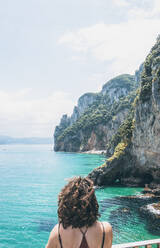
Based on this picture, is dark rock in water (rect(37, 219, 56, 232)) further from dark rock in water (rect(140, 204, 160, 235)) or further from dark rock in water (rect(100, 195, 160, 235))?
dark rock in water (rect(140, 204, 160, 235))

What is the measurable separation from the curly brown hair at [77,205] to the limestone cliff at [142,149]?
2657 cm

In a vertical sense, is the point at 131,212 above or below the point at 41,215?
above

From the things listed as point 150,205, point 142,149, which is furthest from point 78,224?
point 142,149

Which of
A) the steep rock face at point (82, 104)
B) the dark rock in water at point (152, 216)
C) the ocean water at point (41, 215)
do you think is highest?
the steep rock face at point (82, 104)

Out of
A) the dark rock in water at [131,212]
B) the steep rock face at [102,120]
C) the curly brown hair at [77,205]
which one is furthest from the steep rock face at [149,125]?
the steep rock face at [102,120]

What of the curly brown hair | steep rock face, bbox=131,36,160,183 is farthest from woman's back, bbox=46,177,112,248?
steep rock face, bbox=131,36,160,183

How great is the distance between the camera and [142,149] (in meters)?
31.8

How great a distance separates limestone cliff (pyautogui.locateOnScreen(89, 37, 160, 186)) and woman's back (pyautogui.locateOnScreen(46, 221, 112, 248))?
87.4 ft

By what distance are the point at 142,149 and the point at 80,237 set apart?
1230 inches

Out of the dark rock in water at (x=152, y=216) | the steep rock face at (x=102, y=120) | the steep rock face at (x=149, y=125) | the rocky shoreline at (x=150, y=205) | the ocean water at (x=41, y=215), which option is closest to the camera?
the ocean water at (x=41, y=215)

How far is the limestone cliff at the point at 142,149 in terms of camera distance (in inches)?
1129

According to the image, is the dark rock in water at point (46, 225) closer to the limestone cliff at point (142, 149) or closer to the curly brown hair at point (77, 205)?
the limestone cliff at point (142, 149)

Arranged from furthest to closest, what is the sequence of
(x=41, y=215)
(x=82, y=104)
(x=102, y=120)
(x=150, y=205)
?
(x=82, y=104) → (x=102, y=120) → (x=150, y=205) → (x=41, y=215)

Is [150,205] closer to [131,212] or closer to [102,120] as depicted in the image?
[131,212]
